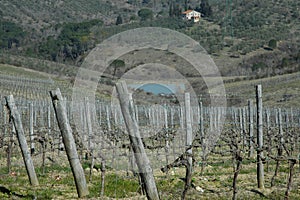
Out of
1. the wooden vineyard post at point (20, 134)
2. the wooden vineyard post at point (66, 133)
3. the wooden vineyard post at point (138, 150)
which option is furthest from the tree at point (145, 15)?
the wooden vineyard post at point (138, 150)

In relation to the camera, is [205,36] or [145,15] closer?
[205,36]

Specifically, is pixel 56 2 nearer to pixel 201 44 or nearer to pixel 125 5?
pixel 125 5

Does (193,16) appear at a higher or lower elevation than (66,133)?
higher

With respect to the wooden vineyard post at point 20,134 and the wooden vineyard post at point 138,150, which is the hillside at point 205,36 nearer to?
the wooden vineyard post at point 20,134

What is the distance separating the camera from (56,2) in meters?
140

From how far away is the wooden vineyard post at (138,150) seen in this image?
7.20 metres

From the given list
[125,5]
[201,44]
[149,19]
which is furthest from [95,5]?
[201,44]

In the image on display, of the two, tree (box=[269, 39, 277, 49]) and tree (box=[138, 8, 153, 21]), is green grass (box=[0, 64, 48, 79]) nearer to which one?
tree (box=[269, 39, 277, 49])

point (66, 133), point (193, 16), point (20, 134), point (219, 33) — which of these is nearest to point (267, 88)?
point (20, 134)

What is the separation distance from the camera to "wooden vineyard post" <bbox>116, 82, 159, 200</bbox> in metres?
7.20

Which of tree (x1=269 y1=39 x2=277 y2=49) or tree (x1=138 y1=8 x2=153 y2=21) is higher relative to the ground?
tree (x1=138 y1=8 x2=153 y2=21)

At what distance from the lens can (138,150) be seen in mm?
7254

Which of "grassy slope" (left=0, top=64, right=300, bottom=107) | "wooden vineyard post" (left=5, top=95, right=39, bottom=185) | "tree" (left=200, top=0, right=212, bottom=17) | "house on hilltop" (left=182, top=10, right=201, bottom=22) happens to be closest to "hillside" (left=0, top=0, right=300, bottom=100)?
"tree" (left=200, top=0, right=212, bottom=17)

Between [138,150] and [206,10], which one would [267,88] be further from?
[206,10]
